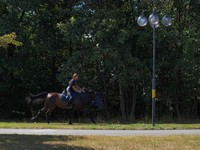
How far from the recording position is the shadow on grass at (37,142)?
40.9 feet

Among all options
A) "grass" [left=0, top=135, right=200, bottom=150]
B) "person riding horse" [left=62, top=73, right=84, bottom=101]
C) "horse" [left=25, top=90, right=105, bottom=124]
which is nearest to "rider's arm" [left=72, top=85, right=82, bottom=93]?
"person riding horse" [left=62, top=73, right=84, bottom=101]

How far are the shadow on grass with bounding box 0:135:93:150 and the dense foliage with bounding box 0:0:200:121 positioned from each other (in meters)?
13.3

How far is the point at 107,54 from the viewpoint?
27.9 m

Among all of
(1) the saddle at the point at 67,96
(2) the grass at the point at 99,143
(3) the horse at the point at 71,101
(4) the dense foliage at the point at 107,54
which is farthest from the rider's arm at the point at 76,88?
(2) the grass at the point at 99,143

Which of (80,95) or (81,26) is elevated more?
(81,26)

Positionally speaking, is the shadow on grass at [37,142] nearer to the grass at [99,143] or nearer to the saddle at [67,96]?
the grass at [99,143]

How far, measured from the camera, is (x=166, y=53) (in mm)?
29969

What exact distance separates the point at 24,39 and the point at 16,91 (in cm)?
479

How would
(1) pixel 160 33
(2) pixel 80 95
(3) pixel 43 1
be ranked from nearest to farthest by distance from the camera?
1. (2) pixel 80 95
2. (1) pixel 160 33
3. (3) pixel 43 1

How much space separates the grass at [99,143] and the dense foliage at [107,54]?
13329 millimetres

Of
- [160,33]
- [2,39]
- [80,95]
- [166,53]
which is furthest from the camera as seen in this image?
[166,53]

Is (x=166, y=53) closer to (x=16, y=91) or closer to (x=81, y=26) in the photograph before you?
(x=81, y=26)

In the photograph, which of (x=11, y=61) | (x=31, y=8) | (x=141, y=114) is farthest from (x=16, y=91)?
(x=141, y=114)

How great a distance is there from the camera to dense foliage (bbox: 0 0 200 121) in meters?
28.3
